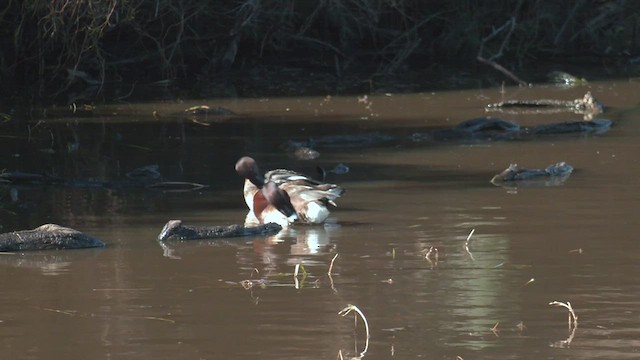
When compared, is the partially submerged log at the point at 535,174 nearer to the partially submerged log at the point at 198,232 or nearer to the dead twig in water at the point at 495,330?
the partially submerged log at the point at 198,232

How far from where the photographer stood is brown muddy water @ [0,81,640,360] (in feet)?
20.0

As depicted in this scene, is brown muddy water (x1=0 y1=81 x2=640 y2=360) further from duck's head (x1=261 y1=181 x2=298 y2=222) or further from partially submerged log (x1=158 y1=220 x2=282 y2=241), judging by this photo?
duck's head (x1=261 y1=181 x2=298 y2=222)

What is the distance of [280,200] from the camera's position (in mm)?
9516

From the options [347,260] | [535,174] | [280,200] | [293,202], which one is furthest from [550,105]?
[347,260]

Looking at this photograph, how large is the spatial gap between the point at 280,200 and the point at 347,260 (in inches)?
63.3

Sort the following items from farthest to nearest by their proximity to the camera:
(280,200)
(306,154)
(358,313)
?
1. (306,154)
2. (280,200)
3. (358,313)

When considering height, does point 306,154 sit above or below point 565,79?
below

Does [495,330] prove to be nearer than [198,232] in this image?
Yes

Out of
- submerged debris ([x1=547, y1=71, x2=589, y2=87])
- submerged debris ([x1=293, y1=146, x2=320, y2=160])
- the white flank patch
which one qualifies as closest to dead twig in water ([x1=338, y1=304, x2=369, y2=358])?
the white flank patch

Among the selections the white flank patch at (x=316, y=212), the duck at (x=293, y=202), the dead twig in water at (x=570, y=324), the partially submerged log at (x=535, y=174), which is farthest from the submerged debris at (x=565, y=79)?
the dead twig in water at (x=570, y=324)

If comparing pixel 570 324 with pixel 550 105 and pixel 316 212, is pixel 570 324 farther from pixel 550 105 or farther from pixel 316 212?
pixel 550 105

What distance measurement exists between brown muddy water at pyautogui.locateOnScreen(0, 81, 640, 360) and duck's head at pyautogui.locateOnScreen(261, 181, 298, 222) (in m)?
0.26

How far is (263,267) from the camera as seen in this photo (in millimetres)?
7824

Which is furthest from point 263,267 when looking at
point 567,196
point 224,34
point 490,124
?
point 224,34
